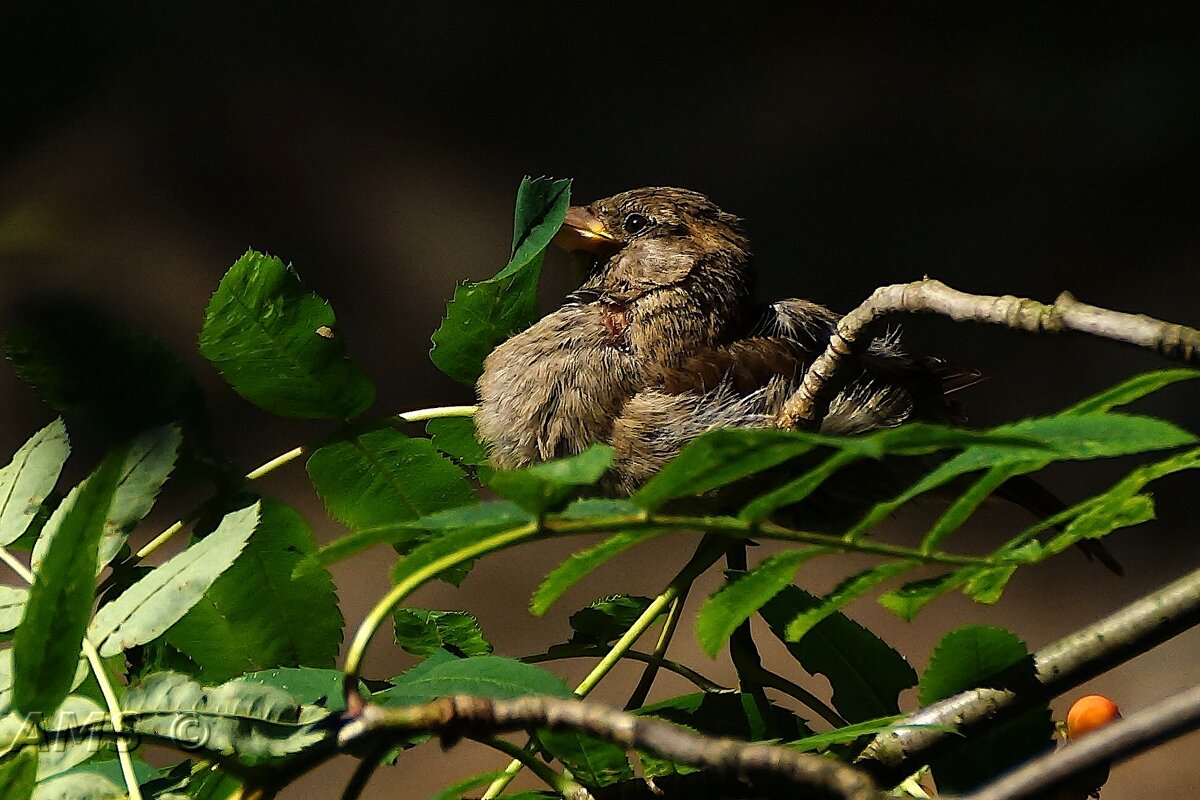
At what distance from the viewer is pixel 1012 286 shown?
2.57m

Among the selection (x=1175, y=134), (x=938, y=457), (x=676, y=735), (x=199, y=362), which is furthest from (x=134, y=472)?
(x=1175, y=134)

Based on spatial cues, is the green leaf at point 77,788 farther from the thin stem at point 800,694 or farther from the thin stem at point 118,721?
the thin stem at point 800,694

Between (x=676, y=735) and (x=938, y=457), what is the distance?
27.6 inches

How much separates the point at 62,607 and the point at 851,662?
374mm

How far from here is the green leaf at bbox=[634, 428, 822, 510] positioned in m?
0.44

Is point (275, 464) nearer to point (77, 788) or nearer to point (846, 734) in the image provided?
point (77, 788)

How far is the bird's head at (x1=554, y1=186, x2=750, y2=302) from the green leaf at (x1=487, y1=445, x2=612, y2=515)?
714 mm

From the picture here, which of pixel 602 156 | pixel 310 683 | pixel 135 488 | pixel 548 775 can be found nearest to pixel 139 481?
pixel 135 488

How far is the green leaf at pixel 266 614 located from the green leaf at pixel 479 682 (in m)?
0.19

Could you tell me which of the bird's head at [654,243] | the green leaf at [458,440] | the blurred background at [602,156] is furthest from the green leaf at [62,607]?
the blurred background at [602,156]

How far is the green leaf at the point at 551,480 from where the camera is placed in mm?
411

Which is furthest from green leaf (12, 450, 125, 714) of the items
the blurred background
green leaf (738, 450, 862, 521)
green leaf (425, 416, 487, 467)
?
the blurred background

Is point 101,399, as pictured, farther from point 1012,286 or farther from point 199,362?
point 1012,286

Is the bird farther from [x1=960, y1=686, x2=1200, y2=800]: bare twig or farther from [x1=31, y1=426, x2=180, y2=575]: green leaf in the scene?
[x1=960, y1=686, x2=1200, y2=800]: bare twig
